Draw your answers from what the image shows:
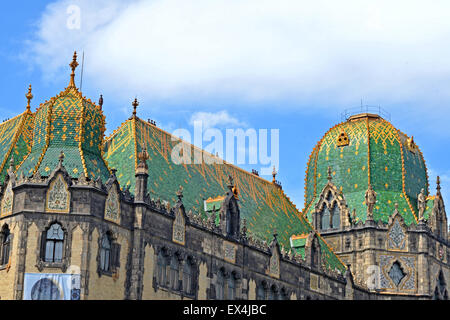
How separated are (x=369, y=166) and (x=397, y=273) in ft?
31.2

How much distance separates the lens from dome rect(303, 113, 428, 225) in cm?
7562

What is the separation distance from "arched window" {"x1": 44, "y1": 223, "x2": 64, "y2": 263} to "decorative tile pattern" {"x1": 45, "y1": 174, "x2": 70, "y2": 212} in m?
0.85

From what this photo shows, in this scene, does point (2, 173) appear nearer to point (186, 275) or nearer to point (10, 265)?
point (10, 265)

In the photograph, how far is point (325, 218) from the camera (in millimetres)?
76062

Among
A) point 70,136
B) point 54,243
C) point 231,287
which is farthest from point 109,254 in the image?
point 231,287

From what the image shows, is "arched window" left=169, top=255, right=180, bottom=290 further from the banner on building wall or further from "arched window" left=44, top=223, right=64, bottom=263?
"arched window" left=44, top=223, right=64, bottom=263

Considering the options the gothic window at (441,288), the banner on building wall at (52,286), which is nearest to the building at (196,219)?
the banner on building wall at (52,286)

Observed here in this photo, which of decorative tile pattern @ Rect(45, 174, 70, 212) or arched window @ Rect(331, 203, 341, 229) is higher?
arched window @ Rect(331, 203, 341, 229)

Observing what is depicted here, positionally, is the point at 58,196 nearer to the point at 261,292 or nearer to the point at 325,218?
the point at 261,292

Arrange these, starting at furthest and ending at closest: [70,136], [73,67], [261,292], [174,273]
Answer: [261,292] → [73,67] → [174,273] → [70,136]

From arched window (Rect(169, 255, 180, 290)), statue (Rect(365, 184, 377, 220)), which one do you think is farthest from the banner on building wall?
statue (Rect(365, 184, 377, 220))

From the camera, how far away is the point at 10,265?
44406 millimetres
